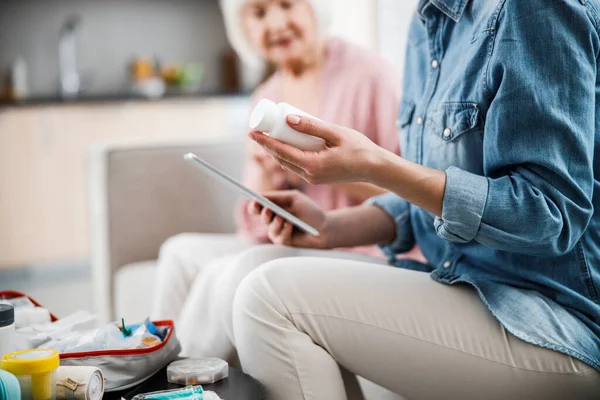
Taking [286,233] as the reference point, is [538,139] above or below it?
above

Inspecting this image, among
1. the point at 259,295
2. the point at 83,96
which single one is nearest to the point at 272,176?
the point at 259,295

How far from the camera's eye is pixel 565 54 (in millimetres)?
861

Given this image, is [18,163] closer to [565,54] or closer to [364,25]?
[364,25]

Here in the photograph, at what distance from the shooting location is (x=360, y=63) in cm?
173

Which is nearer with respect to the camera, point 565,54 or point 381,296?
point 565,54

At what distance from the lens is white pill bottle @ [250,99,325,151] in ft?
2.73

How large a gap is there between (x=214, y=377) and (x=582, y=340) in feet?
1.63

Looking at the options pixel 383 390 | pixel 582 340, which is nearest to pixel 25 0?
pixel 383 390

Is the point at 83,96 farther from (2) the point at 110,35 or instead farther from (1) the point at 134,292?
(1) the point at 134,292

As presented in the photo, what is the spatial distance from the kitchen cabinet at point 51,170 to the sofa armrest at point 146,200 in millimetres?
1744

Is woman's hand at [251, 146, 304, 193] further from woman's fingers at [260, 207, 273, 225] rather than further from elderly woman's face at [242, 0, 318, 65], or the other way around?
woman's fingers at [260, 207, 273, 225]

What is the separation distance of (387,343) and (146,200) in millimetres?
1295

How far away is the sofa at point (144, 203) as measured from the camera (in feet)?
6.75

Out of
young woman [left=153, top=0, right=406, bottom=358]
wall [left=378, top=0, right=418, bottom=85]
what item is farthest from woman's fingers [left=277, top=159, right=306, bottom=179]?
wall [left=378, top=0, right=418, bottom=85]
